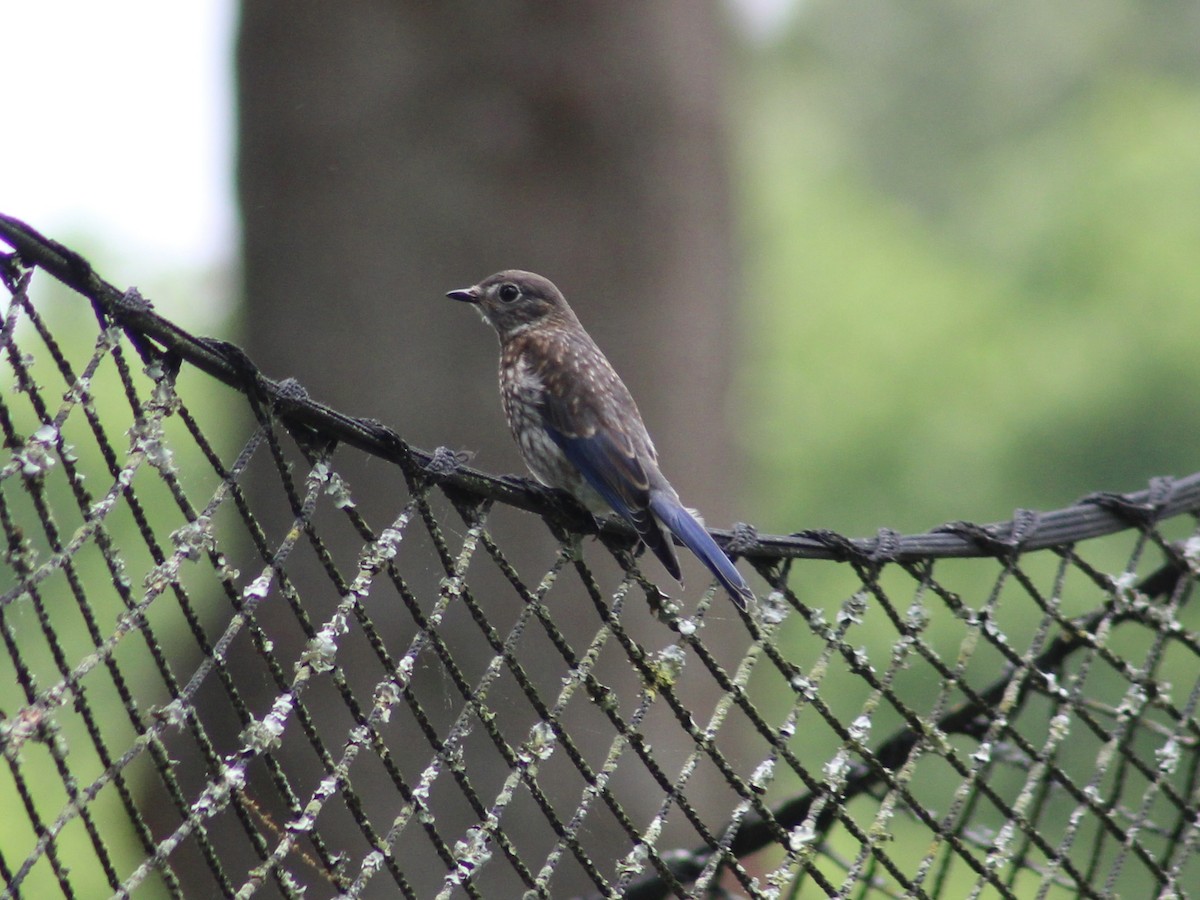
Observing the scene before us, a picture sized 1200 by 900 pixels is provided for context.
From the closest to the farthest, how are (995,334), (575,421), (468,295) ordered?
(575,421)
(468,295)
(995,334)

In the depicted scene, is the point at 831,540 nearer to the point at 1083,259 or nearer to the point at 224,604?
the point at 224,604

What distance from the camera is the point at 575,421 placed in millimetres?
3309

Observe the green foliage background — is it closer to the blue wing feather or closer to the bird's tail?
the blue wing feather

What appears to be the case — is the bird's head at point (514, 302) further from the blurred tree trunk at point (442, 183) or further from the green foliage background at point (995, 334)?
the green foliage background at point (995, 334)

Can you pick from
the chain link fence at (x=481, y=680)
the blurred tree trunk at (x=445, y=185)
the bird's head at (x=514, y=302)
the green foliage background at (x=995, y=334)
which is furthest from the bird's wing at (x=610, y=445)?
the green foliage background at (x=995, y=334)

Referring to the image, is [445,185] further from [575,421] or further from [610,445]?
[610,445]

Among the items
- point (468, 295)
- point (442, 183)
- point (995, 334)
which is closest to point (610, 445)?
point (468, 295)

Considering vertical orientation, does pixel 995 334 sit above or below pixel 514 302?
above

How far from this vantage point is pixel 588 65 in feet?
18.2

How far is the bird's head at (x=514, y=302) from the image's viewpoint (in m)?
4.02

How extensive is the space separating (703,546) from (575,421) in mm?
977

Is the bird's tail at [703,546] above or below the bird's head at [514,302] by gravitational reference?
below

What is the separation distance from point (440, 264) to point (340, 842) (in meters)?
2.34

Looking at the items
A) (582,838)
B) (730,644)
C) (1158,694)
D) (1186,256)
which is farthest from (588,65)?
(1186,256)
